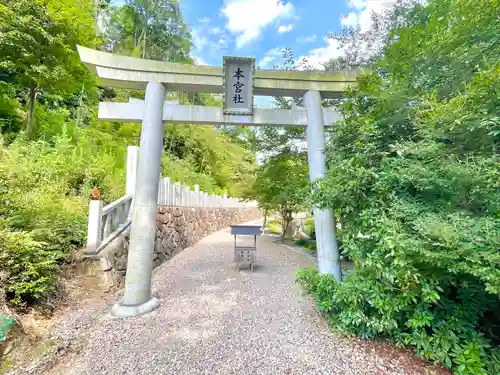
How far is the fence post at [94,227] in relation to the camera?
3619 mm

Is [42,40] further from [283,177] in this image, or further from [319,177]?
[319,177]

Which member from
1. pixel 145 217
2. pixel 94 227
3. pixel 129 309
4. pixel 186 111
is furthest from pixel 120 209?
pixel 186 111

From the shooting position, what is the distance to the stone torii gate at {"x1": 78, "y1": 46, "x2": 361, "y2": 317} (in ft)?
11.6

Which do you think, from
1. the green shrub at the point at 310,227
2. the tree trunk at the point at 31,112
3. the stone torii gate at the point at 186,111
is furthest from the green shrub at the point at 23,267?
the green shrub at the point at 310,227

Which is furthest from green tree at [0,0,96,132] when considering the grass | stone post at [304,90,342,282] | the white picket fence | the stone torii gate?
the grass

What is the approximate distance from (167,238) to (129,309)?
11.2 feet

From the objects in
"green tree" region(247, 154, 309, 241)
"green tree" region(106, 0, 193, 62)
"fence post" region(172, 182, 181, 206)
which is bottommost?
"fence post" region(172, 182, 181, 206)

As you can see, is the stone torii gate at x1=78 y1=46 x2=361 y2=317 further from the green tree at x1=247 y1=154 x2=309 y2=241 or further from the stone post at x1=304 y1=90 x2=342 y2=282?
the green tree at x1=247 y1=154 x2=309 y2=241

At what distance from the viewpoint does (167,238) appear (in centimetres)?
660

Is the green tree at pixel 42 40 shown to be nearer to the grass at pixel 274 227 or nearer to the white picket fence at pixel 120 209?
the white picket fence at pixel 120 209

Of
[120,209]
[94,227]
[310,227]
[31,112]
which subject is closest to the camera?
[94,227]

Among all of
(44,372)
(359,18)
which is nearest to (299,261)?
(44,372)

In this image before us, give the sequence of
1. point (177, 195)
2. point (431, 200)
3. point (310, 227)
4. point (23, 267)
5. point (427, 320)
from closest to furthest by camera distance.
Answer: point (427, 320), point (431, 200), point (23, 267), point (177, 195), point (310, 227)

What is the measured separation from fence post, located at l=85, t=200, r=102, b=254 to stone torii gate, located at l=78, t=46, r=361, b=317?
599 millimetres
